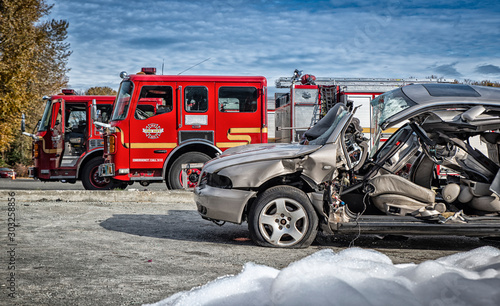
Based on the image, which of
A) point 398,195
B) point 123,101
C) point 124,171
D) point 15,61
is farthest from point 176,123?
point 15,61

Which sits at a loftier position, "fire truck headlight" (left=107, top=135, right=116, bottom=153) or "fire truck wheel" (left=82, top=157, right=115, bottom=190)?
"fire truck headlight" (left=107, top=135, right=116, bottom=153)

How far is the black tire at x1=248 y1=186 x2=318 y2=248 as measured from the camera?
5395mm

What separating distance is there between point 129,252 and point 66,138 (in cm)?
821

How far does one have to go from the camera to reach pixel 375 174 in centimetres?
582

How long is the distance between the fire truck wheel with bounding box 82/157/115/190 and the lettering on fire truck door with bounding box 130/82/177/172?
174 cm

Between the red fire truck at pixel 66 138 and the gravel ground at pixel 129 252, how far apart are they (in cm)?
411

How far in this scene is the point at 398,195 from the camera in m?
5.55

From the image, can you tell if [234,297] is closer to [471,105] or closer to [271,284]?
[271,284]

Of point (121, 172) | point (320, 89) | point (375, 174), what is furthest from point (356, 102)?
point (375, 174)

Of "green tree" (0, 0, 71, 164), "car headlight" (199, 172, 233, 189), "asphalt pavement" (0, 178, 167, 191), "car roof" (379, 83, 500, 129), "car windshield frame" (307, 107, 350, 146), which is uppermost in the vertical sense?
"green tree" (0, 0, 71, 164)

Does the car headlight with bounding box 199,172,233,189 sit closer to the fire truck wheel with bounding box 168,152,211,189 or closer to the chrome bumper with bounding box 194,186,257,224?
the chrome bumper with bounding box 194,186,257,224

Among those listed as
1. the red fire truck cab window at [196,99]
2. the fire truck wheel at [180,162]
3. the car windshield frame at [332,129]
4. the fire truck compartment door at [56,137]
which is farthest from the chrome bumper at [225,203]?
the fire truck compartment door at [56,137]

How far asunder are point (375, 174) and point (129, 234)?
3.09 meters

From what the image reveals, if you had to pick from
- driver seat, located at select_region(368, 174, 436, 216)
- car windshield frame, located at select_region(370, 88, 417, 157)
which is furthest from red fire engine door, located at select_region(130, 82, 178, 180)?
driver seat, located at select_region(368, 174, 436, 216)
